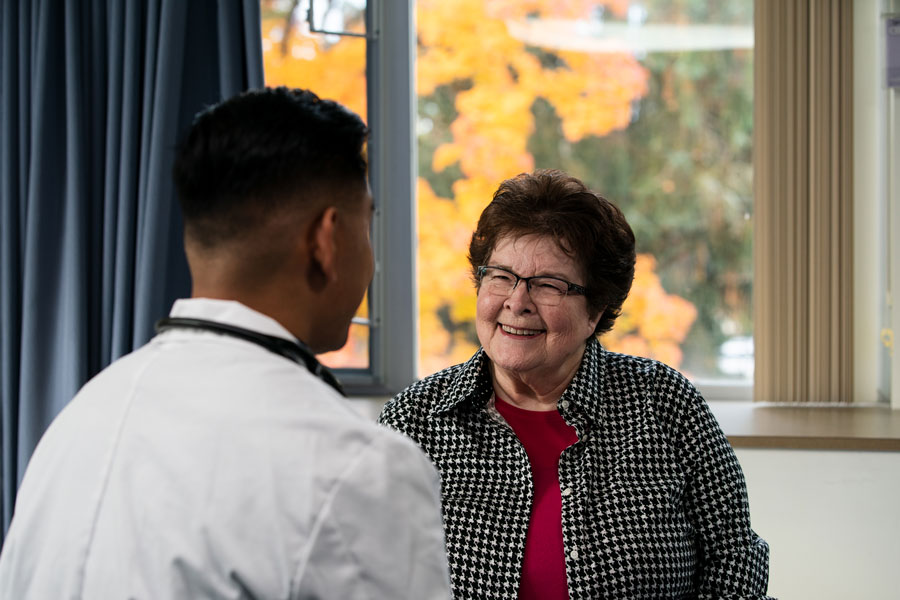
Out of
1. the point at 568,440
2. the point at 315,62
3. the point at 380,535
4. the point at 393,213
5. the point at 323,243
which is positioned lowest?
Result: the point at 568,440

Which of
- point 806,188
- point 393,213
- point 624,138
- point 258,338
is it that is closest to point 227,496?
point 258,338

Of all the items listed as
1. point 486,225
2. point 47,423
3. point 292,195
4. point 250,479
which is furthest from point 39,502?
point 47,423

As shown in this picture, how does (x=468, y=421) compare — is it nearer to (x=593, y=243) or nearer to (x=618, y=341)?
(x=593, y=243)

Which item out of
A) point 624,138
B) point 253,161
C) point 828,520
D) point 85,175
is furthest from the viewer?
point 624,138

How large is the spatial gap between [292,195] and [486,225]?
974mm

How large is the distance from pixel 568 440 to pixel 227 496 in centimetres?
103

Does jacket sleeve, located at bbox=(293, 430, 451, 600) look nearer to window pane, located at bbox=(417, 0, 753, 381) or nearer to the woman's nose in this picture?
the woman's nose

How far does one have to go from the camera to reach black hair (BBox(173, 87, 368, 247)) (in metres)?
0.75

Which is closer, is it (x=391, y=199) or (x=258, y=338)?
(x=258, y=338)

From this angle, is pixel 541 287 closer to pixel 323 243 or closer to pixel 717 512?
pixel 717 512

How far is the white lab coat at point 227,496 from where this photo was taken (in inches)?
25.2

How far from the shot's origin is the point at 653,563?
4.77 feet

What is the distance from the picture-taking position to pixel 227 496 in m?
0.64

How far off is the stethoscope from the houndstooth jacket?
2.61ft
